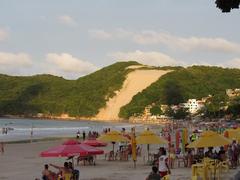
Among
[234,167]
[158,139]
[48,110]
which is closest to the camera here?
[234,167]

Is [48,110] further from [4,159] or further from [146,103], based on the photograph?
[4,159]

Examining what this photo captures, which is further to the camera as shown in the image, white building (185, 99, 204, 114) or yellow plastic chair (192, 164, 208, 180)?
white building (185, 99, 204, 114)

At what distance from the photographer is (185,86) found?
171250mm

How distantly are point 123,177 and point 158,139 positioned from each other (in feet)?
11.2

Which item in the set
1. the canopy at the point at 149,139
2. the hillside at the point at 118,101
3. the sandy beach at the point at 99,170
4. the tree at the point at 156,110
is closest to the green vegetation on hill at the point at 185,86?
the hillside at the point at 118,101

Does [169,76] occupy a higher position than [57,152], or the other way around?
[169,76]

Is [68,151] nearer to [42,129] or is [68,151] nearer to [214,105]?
[42,129]

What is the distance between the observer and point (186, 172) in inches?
680

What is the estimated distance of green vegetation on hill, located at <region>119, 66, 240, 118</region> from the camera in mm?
161663

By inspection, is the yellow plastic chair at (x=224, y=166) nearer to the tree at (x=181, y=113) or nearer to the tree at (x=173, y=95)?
the tree at (x=181, y=113)

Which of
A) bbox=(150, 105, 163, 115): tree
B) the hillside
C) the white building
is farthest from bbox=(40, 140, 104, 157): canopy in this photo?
the hillside

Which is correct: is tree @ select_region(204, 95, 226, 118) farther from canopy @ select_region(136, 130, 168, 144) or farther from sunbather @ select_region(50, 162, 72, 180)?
sunbather @ select_region(50, 162, 72, 180)

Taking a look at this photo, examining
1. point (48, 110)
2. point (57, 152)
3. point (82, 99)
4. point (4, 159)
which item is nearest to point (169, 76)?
point (82, 99)

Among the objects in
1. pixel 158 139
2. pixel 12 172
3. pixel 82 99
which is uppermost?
pixel 82 99
